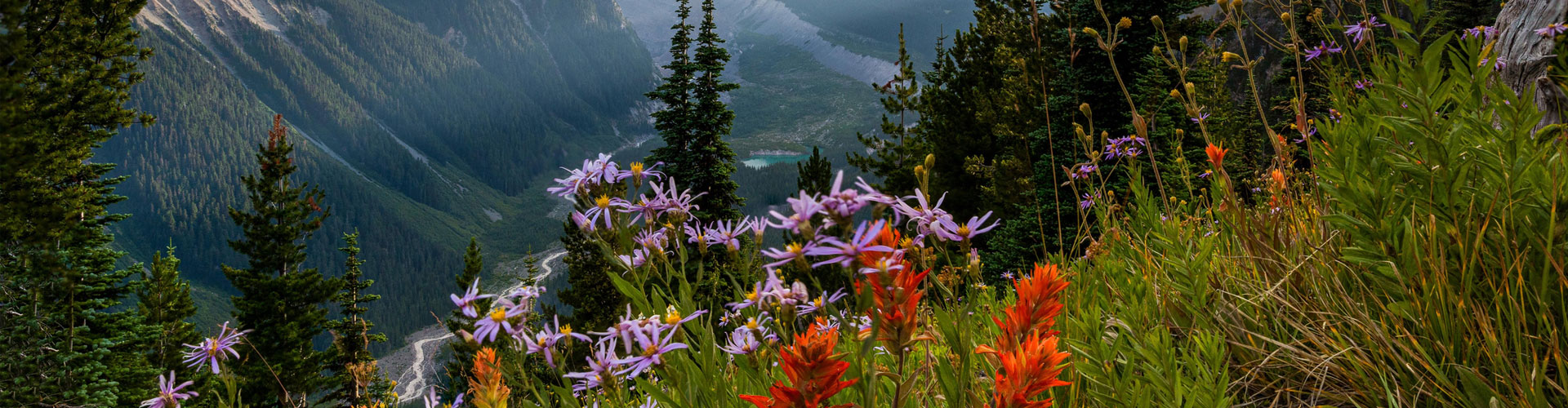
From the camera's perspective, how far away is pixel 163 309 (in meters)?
26.8

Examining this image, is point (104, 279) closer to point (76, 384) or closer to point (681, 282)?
point (76, 384)

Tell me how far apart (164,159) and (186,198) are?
831 inches

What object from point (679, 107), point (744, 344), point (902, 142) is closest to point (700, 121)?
point (679, 107)

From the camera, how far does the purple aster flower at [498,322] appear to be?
1.68 meters

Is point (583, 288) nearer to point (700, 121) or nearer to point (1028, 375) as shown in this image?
point (700, 121)

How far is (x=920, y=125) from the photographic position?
107 ft

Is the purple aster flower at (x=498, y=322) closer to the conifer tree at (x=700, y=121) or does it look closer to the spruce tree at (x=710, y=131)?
the conifer tree at (x=700, y=121)

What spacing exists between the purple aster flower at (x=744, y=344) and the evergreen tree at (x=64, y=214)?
80.1 ft

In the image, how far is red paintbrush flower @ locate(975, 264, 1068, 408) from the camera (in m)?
0.92

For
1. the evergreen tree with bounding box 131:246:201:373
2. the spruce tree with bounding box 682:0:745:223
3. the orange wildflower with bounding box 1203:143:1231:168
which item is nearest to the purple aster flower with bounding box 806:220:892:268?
the orange wildflower with bounding box 1203:143:1231:168

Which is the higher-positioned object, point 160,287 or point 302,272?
point 160,287

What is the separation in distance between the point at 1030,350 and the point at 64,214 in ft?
94.3

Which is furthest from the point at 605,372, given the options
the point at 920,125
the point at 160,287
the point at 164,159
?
the point at 164,159

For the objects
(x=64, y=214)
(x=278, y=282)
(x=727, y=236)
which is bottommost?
(x=278, y=282)
